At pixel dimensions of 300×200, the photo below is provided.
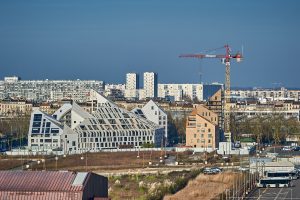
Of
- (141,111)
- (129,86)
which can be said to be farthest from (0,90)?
(141,111)

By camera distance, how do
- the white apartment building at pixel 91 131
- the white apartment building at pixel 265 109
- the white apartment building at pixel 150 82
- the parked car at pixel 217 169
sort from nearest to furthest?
the parked car at pixel 217 169 < the white apartment building at pixel 91 131 < the white apartment building at pixel 265 109 < the white apartment building at pixel 150 82

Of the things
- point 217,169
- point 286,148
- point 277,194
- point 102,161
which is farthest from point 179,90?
point 277,194

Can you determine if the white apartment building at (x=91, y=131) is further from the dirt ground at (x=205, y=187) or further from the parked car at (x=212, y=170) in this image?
the dirt ground at (x=205, y=187)

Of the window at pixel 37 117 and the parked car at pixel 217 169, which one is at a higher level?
the window at pixel 37 117

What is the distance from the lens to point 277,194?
81.1 ft

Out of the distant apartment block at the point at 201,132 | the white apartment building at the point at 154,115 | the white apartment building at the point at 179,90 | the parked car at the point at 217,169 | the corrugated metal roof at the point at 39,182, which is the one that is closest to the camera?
the corrugated metal roof at the point at 39,182

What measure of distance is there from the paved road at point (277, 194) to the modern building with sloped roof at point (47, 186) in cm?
899

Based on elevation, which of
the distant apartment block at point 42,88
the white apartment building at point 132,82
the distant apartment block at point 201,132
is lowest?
the distant apartment block at point 201,132

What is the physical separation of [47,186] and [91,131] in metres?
26.7

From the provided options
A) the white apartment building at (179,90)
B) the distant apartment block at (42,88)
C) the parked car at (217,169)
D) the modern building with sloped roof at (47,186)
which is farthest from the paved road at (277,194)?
the white apartment building at (179,90)

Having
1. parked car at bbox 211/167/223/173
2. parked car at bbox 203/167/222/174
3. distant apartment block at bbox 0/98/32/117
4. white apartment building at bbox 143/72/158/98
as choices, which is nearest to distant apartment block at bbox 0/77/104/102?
white apartment building at bbox 143/72/158/98

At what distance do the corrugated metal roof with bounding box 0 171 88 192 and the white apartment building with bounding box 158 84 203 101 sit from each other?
88151 mm

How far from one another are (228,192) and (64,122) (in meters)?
20.7

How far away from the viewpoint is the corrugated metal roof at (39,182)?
14727 millimetres
